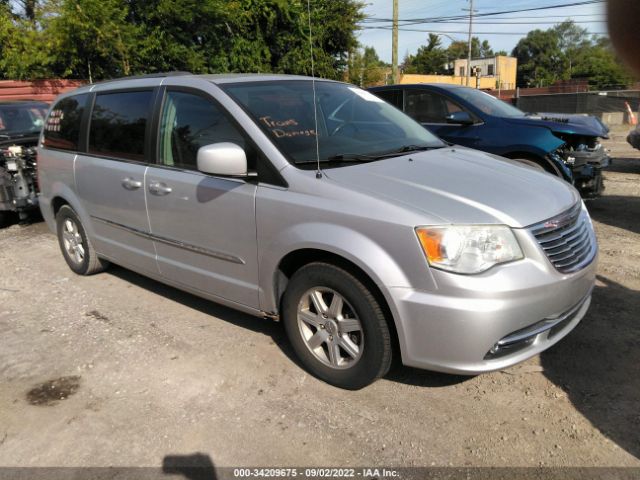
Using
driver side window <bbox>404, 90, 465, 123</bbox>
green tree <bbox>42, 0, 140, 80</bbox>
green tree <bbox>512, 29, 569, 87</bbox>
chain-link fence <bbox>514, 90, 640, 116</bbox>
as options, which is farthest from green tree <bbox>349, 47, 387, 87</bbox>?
green tree <bbox>512, 29, 569, 87</bbox>

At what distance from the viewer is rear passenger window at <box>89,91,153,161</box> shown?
4020mm

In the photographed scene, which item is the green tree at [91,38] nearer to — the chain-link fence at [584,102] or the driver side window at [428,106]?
the driver side window at [428,106]

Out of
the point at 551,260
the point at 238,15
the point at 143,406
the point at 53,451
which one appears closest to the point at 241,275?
the point at 143,406

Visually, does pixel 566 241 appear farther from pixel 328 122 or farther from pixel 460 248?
pixel 328 122

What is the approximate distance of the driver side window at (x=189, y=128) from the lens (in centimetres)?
347

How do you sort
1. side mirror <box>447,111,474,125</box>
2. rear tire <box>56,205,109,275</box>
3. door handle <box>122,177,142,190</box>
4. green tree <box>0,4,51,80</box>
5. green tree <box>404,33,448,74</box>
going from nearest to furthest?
door handle <box>122,177,142,190</box>, rear tire <box>56,205,109,275</box>, side mirror <box>447,111,474,125</box>, green tree <box>0,4,51,80</box>, green tree <box>404,33,448,74</box>

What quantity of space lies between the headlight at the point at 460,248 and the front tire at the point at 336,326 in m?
0.42

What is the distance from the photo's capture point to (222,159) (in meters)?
3.09

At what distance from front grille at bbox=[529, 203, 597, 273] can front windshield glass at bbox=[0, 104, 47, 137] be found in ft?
24.2

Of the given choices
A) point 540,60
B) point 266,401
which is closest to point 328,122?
point 266,401

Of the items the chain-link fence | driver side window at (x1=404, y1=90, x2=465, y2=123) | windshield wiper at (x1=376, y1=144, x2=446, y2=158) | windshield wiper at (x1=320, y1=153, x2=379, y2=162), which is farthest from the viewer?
the chain-link fence

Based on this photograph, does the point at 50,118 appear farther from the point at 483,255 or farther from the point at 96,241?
the point at 483,255

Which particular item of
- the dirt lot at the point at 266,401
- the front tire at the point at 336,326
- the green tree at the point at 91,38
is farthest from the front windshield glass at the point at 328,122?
the green tree at the point at 91,38

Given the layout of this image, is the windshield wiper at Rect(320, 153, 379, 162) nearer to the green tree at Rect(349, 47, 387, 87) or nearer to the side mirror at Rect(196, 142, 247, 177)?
the side mirror at Rect(196, 142, 247, 177)
